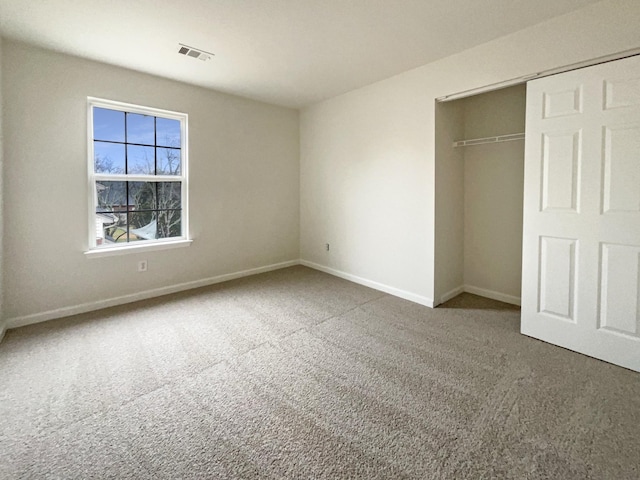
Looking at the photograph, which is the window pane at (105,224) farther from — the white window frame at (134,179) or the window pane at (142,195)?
the window pane at (142,195)

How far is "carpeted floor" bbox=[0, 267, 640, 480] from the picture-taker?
4.84 feet

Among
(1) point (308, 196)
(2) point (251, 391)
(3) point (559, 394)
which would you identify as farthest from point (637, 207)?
(1) point (308, 196)

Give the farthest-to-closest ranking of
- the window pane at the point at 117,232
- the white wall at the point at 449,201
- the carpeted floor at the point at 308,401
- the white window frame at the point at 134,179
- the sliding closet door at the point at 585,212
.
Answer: the window pane at the point at 117,232, the white wall at the point at 449,201, the white window frame at the point at 134,179, the sliding closet door at the point at 585,212, the carpeted floor at the point at 308,401

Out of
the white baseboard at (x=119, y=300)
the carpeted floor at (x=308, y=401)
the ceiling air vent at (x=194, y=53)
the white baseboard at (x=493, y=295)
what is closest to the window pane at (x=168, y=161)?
the ceiling air vent at (x=194, y=53)

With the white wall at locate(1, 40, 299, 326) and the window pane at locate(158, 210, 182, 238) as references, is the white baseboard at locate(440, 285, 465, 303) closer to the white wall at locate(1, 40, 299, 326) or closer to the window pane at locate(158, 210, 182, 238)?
the white wall at locate(1, 40, 299, 326)

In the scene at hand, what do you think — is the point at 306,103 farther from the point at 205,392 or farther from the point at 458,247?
the point at 205,392

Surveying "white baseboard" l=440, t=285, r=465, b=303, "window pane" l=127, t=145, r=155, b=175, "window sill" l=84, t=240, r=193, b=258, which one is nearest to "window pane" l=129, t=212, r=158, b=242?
"window sill" l=84, t=240, r=193, b=258

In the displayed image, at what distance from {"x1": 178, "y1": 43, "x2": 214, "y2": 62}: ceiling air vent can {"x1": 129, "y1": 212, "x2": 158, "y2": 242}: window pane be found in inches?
72.4

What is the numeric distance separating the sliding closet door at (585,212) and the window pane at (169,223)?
384 centimetres

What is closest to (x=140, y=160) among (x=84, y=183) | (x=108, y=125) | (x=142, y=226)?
(x=108, y=125)

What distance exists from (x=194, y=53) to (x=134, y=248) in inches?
85.5

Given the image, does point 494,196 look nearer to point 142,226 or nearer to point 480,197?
point 480,197

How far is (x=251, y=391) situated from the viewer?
2.01 metres

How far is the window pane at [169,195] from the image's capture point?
12.7 ft
